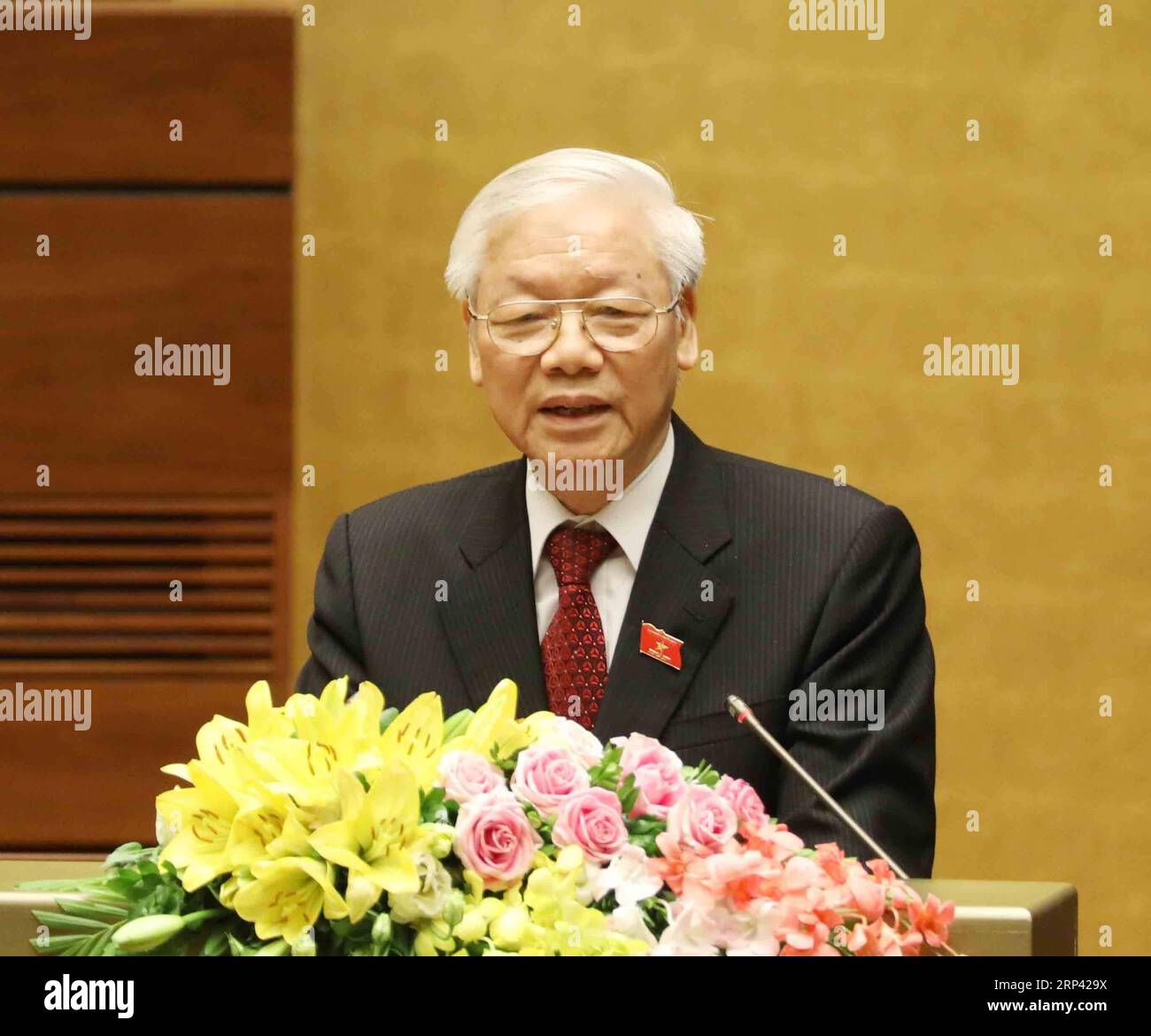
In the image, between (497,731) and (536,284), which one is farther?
(536,284)

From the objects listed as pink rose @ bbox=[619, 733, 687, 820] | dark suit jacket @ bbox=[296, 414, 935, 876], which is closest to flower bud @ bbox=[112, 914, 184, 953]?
pink rose @ bbox=[619, 733, 687, 820]

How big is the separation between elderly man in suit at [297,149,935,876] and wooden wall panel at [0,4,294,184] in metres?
1.82

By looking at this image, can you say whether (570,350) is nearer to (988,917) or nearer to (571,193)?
(571,193)

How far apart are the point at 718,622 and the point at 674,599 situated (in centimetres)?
7

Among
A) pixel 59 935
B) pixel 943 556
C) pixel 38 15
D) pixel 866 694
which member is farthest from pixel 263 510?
pixel 59 935

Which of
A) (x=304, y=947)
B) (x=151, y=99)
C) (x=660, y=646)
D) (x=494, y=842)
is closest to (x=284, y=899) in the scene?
(x=304, y=947)

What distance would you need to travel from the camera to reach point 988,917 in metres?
1.41

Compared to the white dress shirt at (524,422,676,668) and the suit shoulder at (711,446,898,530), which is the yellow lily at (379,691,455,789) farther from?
the suit shoulder at (711,446,898,530)
